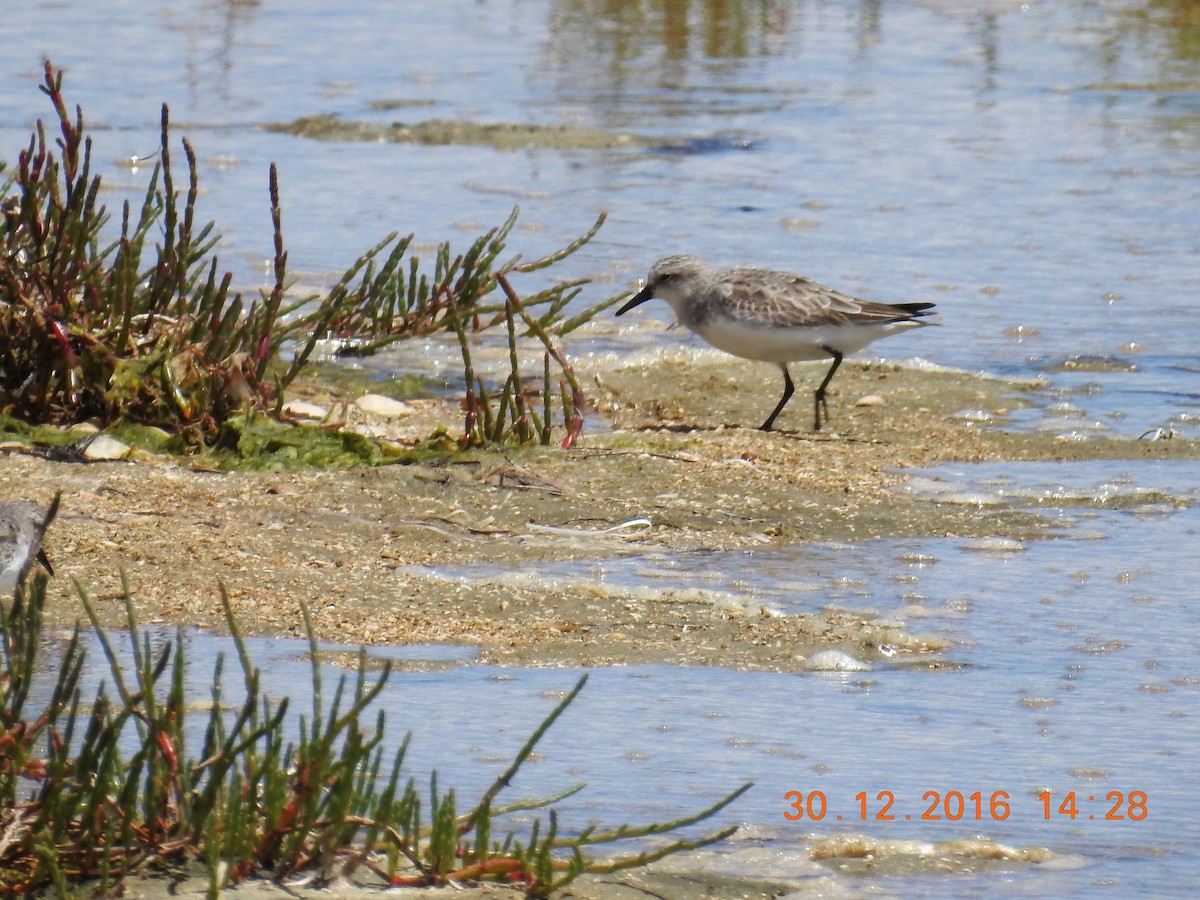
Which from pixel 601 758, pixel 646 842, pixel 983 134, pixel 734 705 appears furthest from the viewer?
pixel 983 134

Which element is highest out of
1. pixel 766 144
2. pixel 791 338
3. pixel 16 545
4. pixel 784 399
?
pixel 766 144

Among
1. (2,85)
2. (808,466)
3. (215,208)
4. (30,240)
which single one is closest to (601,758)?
(808,466)

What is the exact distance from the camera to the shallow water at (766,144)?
871 cm

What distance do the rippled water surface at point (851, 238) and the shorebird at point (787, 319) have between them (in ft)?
2.33

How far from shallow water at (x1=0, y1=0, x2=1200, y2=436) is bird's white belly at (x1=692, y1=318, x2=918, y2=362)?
2.36ft

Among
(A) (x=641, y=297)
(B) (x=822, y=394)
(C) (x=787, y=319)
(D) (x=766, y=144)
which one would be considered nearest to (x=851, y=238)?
(A) (x=641, y=297)

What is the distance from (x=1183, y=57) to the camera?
15680mm

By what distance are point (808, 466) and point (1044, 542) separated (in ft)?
2.94

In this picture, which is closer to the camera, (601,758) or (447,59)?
(601,758)

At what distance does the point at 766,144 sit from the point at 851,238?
2662mm

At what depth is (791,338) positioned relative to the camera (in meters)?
7.04

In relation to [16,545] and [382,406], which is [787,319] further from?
[16,545]

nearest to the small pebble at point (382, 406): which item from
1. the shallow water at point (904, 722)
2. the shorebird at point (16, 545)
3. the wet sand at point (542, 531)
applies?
the wet sand at point (542, 531)

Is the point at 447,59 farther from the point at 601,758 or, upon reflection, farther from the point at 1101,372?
the point at 601,758
